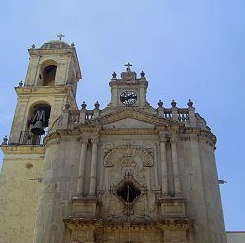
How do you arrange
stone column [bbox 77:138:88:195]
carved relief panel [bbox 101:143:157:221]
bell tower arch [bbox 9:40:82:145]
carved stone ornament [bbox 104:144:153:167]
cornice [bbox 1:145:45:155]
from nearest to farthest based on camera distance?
carved relief panel [bbox 101:143:157:221] → stone column [bbox 77:138:88:195] → carved stone ornament [bbox 104:144:153:167] → cornice [bbox 1:145:45:155] → bell tower arch [bbox 9:40:82:145]

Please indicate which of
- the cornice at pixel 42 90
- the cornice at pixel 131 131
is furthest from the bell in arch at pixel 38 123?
the cornice at pixel 131 131

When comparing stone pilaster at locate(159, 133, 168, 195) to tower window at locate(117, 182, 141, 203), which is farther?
tower window at locate(117, 182, 141, 203)

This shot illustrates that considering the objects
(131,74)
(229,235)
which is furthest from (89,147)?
(229,235)

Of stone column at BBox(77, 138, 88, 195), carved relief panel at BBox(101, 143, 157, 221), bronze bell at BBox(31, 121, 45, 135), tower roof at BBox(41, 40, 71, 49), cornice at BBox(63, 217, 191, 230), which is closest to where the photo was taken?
cornice at BBox(63, 217, 191, 230)

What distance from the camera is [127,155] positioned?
17.5 m

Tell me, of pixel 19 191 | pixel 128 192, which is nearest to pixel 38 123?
pixel 19 191

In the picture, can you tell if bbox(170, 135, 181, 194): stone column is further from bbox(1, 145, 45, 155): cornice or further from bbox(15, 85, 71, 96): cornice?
bbox(15, 85, 71, 96): cornice

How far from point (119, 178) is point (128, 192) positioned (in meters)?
0.71

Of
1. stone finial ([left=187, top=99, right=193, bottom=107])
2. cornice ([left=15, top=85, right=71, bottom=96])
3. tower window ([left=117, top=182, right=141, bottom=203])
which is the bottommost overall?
tower window ([left=117, top=182, right=141, bottom=203])

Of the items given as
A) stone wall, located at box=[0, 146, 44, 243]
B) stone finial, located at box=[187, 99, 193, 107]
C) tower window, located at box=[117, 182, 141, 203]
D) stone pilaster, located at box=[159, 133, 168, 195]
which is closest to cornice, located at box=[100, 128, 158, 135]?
stone pilaster, located at box=[159, 133, 168, 195]

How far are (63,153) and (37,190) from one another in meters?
3.90

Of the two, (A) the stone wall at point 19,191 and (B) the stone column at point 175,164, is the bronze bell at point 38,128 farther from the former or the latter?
(B) the stone column at point 175,164

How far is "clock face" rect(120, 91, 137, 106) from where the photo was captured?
790 inches

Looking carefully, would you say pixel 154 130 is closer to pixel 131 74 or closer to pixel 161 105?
pixel 161 105
